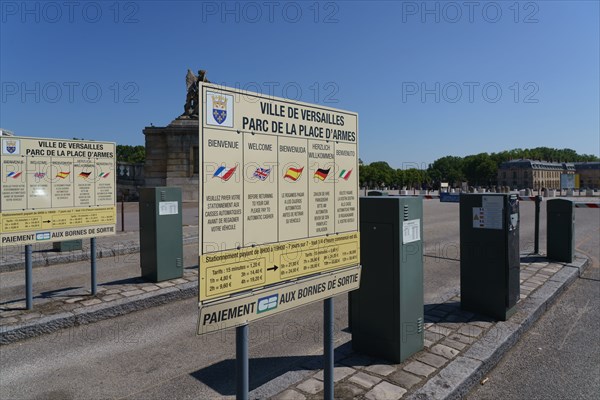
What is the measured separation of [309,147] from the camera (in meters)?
2.96

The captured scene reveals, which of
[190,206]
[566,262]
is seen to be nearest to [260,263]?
[566,262]

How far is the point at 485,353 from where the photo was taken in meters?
4.15

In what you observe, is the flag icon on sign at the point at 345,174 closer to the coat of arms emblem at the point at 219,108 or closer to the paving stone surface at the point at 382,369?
the coat of arms emblem at the point at 219,108

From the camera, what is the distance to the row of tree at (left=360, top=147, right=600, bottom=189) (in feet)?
411

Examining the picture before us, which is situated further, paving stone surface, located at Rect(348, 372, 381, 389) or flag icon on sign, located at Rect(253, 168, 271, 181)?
paving stone surface, located at Rect(348, 372, 381, 389)

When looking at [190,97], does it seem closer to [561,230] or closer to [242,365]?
[561,230]

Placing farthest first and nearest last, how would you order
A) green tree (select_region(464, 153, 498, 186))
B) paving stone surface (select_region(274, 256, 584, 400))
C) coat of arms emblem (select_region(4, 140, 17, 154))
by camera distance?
green tree (select_region(464, 153, 498, 186)), coat of arms emblem (select_region(4, 140, 17, 154)), paving stone surface (select_region(274, 256, 584, 400))

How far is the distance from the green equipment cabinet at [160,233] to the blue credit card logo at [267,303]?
468cm

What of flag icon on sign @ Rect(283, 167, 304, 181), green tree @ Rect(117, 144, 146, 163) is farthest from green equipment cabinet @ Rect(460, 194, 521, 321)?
green tree @ Rect(117, 144, 146, 163)

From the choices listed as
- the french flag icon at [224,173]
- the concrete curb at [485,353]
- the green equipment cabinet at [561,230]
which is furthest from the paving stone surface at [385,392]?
the green equipment cabinet at [561,230]

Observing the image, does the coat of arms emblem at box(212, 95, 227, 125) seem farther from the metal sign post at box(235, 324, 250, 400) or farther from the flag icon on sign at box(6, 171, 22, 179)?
the flag icon on sign at box(6, 171, 22, 179)

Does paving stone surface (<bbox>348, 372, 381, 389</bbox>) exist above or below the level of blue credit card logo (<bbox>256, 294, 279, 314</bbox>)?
below

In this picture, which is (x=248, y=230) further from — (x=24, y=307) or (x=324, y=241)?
(x=24, y=307)

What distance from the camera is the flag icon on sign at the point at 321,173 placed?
3.02 metres
